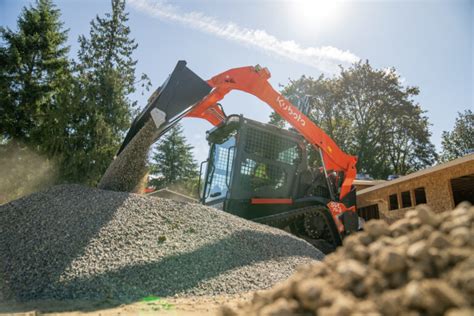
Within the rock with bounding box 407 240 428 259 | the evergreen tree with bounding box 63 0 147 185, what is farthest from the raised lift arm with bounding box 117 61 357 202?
the evergreen tree with bounding box 63 0 147 185

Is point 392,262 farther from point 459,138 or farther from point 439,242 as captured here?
point 459,138

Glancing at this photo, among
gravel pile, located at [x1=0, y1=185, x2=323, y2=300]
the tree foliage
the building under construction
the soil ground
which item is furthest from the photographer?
the tree foliage

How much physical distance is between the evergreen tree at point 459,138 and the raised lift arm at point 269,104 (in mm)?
30960

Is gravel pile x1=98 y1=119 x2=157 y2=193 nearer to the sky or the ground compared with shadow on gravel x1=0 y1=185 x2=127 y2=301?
nearer to the sky

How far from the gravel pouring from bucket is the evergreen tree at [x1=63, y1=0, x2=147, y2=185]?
Answer: 8.78m

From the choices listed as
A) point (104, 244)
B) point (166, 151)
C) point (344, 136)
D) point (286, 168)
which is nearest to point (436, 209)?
point (286, 168)

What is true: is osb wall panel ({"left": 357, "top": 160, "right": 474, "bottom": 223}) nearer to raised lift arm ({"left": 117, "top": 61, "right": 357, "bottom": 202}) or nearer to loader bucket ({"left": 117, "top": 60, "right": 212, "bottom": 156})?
raised lift arm ({"left": 117, "top": 61, "right": 357, "bottom": 202})

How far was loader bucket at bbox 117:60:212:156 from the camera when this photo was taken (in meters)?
5.29

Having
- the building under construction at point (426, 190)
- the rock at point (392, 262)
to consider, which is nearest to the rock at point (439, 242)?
the rock at point (392, 262)

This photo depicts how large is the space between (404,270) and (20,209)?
5.46 m

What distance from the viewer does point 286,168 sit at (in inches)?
275

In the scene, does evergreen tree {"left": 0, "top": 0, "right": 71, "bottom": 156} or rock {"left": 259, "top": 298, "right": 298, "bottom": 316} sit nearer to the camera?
rock {"left": 259, "top": 298, "right": 298, "bottom": 316}

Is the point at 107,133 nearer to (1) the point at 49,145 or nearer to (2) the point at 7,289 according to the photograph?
(1) the point at 49,145

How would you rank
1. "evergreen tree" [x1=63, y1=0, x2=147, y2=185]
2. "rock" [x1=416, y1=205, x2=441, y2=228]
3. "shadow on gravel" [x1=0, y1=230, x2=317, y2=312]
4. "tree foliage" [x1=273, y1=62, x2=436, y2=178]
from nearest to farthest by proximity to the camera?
"rock" [x1=416, y1=205, x2=441, y2=228] < "shadow on gravel" [x1=0, y1=230, x2=317, y2=312] < "evergreen tree" [x1=63, y1=0, x2=147, y2=185] < "tree foliage" [x1=273, y1=62, x2=436, y2=178]
